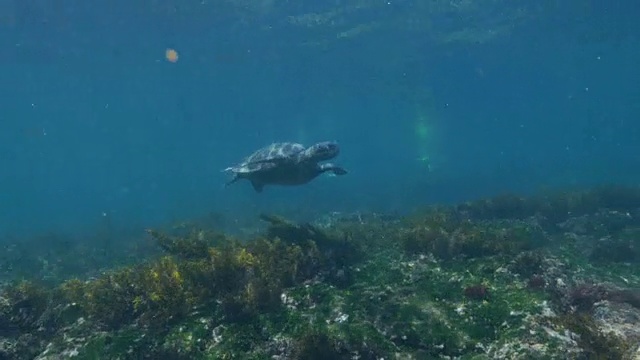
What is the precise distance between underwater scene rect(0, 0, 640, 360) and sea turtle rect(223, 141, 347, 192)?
0.10 m

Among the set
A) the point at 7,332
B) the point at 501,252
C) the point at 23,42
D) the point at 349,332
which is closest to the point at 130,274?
the point at 7,332

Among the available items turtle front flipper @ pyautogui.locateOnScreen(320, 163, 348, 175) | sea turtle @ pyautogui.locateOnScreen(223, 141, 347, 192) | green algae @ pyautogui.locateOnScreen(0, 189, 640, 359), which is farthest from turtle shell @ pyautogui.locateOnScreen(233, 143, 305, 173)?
green algae @ pyautogui.locateOnScreen(0, 189, 640, 359)

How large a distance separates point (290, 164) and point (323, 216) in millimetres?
11646

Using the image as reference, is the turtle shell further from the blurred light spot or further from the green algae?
the blurred light spot

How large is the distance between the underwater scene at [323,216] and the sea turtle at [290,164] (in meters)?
0.10

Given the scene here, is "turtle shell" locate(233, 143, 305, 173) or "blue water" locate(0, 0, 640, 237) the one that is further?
"blue water" locate(0, 0, 640, 237)

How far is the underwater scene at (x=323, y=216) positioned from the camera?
895cm

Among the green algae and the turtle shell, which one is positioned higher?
the turtle shell

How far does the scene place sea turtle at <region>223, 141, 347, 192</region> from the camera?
1688 cm

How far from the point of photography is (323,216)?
2873 cm

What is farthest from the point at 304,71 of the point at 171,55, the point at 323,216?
the point at 323,216

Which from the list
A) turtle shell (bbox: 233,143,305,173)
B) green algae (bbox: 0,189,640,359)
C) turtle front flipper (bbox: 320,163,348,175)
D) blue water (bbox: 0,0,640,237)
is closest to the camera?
green algae (bbox: 0,189,640,359)

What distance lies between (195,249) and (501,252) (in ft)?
26.8

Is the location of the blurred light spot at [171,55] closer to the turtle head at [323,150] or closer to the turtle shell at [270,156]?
the turtle shell at [270,156]
